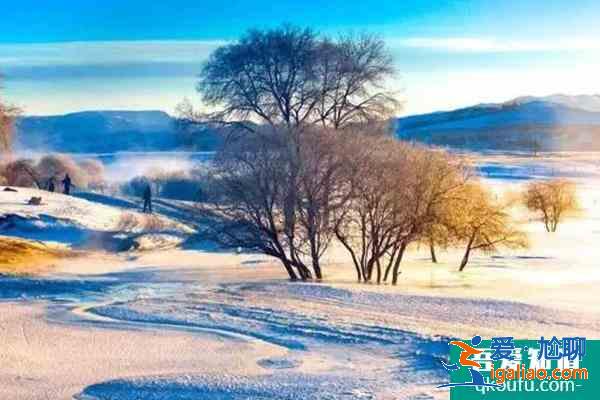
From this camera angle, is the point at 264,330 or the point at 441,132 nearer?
the point at 264,330

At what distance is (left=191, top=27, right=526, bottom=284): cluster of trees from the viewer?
26.2 metres

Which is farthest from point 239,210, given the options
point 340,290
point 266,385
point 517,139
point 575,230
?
point 517,139

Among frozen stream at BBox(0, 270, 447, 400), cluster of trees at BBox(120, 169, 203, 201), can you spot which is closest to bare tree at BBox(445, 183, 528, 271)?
frozen stream at BBox(0, 270, 447, 400)

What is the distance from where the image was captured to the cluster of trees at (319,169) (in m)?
26.2

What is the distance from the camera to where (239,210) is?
26.5 meters

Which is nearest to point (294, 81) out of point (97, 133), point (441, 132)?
point (441, 132)

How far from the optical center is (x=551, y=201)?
5850 centimetres

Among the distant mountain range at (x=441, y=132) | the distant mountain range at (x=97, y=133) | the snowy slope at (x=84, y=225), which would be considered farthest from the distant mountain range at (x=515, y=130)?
the snowy slope at (x=84, y=225)

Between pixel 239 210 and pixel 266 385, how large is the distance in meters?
14.4

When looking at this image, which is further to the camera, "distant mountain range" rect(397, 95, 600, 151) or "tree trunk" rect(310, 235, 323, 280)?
"distant mountain range" rect(397, 95, 600, 151)

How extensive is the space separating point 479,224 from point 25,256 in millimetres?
16676

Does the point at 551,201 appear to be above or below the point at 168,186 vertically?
below

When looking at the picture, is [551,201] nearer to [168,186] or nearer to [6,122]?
[168,186]

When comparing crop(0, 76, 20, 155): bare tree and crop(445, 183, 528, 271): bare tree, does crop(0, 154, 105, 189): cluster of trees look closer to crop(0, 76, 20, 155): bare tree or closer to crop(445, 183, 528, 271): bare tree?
crop(0, 76, 20, 155): bare tree
